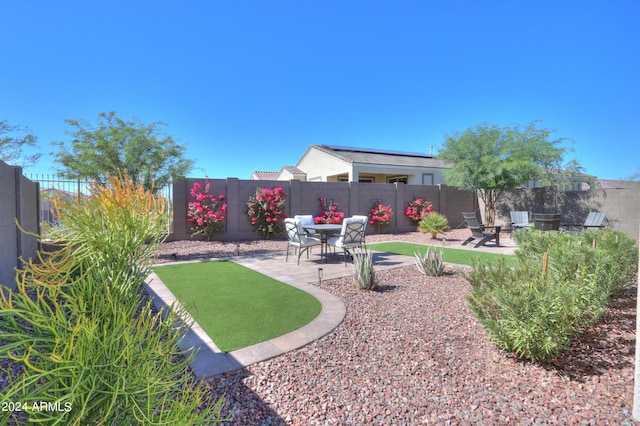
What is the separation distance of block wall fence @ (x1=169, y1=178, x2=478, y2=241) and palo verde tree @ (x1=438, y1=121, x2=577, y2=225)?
170 centimetres

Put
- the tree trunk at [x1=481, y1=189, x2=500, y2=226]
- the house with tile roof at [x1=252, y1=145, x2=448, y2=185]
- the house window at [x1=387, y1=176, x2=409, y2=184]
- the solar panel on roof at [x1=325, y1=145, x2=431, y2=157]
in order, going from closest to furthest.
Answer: the tree trunk at [x1=481, y1=189, x2=500, y2=226] → the house with tile roof at [x1=252, y1=145, x2=448, y2=185] → the house window at [x1=387, y1=176, x2=409, y2=184] → the solar panel on roof at [x1=325, y1=145, x2=431, y2=157]

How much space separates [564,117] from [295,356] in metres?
18.2

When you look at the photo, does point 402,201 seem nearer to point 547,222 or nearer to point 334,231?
point 547,222

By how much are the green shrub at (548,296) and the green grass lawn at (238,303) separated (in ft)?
6.98

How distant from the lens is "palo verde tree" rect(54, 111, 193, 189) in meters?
7.50

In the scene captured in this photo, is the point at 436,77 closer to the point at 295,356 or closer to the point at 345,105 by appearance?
the point at 345,105

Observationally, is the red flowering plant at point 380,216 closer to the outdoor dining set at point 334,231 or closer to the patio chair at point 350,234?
the outdoor dining set at point 334,231

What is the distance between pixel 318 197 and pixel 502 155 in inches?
353

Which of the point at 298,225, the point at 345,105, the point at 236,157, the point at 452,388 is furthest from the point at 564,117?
the point at 236,157

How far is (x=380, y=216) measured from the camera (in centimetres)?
1402

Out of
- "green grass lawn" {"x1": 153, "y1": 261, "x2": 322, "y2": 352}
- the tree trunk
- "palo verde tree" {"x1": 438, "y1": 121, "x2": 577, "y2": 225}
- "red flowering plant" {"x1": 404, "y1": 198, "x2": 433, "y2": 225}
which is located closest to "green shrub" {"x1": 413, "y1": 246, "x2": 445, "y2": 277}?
"green grass lawn" {"x1": 153, "y1": 261, "x2": 322, "y2": 352}

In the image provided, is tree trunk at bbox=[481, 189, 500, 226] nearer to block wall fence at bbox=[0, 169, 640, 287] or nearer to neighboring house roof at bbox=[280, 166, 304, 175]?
block wall fence at bbox=[0, 169, 640, 287]

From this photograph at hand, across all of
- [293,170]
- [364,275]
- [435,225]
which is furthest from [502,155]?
[293,170]

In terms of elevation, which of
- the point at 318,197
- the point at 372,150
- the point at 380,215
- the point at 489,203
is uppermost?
the point at 372,150
